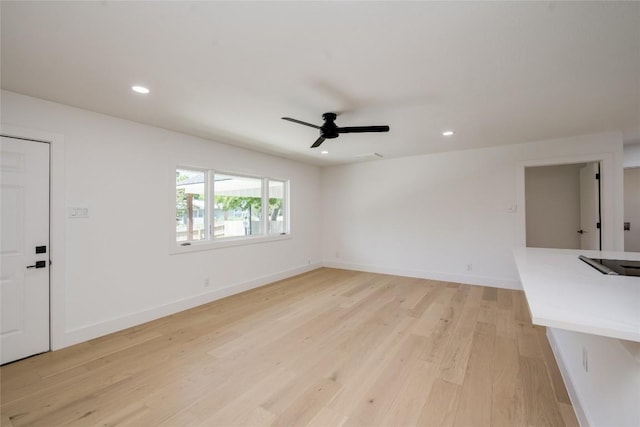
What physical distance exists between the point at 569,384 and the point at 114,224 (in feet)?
14.8

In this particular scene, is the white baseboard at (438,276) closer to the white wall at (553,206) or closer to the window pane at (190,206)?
the white wall at (553,206)

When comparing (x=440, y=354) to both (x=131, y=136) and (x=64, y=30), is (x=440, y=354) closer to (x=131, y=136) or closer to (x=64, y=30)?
(x=64, y=30)

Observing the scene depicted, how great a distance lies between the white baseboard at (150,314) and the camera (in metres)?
2.80

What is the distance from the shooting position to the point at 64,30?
164cm

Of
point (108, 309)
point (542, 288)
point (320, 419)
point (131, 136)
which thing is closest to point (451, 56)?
point (542, 288)

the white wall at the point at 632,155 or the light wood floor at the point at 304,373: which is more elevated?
the white wall at the point at 632,155

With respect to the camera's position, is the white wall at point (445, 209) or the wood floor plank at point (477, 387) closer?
the wood floor plank at point (477, 387)

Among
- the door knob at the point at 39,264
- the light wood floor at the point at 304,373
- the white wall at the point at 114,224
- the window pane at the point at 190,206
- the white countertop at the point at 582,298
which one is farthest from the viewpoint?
the window pane at the point at 190,206

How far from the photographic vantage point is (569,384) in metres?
1.97

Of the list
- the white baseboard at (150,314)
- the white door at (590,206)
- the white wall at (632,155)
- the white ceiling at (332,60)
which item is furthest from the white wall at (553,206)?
the white baseboard at (150,314)

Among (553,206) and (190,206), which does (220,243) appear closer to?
(190,206)

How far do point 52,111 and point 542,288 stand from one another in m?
4.30

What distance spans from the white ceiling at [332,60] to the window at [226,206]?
3.48ft

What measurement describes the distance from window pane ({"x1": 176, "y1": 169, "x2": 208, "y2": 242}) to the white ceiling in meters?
0.92
